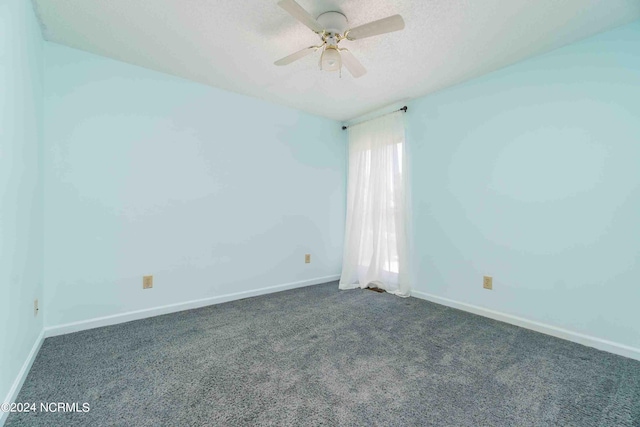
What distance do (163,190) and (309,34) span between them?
1.79m

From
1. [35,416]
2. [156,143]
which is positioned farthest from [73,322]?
[156,143]

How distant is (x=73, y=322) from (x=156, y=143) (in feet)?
5.12

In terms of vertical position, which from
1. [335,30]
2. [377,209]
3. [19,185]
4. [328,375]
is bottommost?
[328,375]

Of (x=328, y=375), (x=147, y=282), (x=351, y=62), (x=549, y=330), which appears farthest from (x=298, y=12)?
(x=549, y=330)

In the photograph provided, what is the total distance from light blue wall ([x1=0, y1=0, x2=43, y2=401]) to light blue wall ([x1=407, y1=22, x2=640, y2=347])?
3.09 metres

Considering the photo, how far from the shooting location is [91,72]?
7.22 feet

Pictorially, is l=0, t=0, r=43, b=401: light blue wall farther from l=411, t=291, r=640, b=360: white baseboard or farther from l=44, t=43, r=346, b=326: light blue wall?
l=411, t=291, r=640, b=360: white baseboard

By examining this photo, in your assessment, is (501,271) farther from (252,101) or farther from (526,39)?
(252,101)

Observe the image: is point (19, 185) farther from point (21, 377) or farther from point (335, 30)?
point (335, 30)

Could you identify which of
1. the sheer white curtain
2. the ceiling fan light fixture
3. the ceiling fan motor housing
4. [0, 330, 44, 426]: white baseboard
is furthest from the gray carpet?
the ceiling fan motor housing

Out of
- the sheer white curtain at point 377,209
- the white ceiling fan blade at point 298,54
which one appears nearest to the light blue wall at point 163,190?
the sheer white curtain at point 377,209

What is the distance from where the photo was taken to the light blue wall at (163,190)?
6.93ft

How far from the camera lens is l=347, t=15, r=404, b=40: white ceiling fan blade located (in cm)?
151

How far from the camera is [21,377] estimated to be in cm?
145
